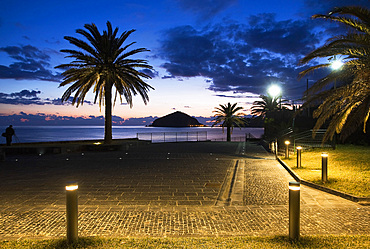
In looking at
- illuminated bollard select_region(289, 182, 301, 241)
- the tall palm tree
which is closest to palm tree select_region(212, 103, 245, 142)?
A: the tall palm tree

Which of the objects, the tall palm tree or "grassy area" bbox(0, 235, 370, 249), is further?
the tall palm tree

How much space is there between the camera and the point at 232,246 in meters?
4.03

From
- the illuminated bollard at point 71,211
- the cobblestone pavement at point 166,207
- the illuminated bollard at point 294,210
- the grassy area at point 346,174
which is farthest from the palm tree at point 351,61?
the illuminated bollard at point 71,211

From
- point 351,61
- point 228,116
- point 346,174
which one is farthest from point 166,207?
point 228,116

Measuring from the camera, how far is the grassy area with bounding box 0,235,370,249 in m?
4.04

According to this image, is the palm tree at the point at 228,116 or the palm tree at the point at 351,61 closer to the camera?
the palm tree at the point at 351,61

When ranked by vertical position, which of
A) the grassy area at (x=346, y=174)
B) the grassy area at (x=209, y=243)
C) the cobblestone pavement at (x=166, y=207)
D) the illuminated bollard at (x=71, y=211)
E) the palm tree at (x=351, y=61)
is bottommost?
the cobblestone pavement at (x=166, y=207)

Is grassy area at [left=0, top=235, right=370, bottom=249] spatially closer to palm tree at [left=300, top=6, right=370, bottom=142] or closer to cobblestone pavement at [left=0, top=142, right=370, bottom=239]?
cobblestone pavement at [left=0, top=142, right=370, bottom=239]

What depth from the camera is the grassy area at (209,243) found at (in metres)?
4.04

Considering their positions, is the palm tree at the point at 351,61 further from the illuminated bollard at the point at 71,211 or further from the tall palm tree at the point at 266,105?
the tall palm tree at the point at 266,105

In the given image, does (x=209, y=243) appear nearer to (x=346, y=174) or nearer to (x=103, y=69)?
(x=346, y=174)

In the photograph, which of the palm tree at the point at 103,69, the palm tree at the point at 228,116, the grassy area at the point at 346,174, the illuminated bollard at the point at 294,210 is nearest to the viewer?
the illuminated bollard at the point at 294,210

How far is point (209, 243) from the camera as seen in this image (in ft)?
13.6

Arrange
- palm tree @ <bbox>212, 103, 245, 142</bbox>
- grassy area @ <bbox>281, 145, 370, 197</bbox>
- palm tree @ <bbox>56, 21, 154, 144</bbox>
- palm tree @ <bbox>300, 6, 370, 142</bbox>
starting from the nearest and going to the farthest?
grassy area @ <bbox>281, 145, 370, 197</bbox> < palm tree @ <bbox>300, 6, 370, 142</bbox> < palm tree @ <bbox>56, 21, 154, 144</bbox> < palm tree @ <bbox>212, 103, 245, 142</bbox>
